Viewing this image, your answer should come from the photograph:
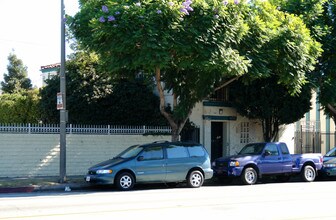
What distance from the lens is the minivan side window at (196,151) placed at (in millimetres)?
16589

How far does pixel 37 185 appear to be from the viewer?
51.5 ft

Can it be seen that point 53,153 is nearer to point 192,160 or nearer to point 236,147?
point 192,160

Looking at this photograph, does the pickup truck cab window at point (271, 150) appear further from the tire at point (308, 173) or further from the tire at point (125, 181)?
the tire at point (125, 181)

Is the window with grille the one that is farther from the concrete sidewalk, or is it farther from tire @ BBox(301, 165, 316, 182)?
the concrete sidewalk

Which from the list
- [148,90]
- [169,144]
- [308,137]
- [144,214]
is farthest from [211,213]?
[308,137]

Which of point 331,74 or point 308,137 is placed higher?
point 331,74

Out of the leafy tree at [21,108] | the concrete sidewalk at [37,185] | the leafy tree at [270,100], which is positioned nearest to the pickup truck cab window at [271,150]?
the leafy tree at [270,100]

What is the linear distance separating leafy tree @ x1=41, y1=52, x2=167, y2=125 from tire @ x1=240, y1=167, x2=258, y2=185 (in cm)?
587

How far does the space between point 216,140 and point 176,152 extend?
8.48m

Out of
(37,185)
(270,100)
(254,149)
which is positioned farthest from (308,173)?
(37,185)

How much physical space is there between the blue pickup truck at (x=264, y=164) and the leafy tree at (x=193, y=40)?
8.32 ft

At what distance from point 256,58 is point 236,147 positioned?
8.36 metres

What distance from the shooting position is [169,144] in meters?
16.2

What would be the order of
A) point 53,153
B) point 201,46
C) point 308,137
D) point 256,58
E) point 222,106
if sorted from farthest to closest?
1. point 308,137
2. point 222,106
3. point 53,153
4. point 256,58
5. point 201,46
